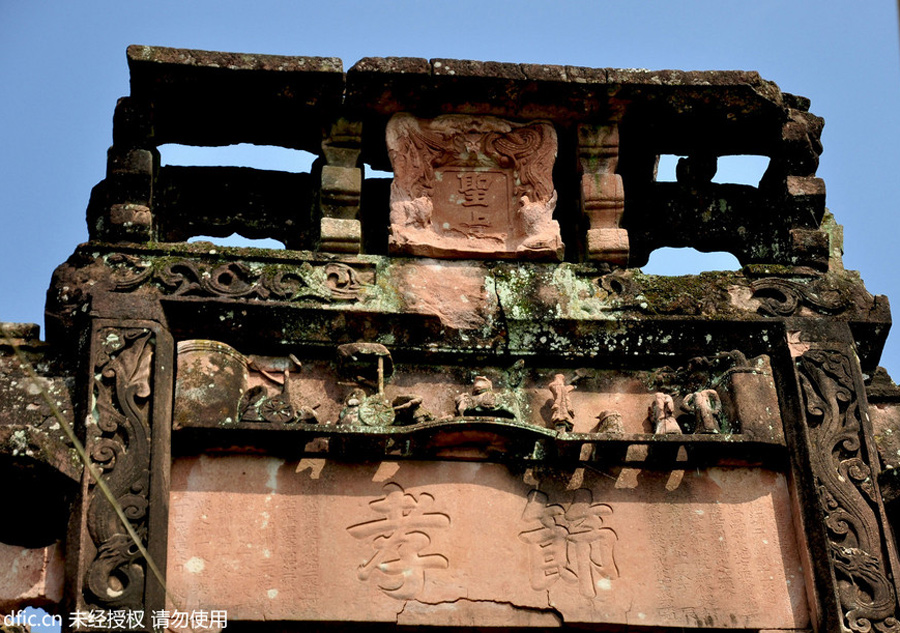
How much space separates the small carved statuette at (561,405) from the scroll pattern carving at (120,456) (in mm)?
2193

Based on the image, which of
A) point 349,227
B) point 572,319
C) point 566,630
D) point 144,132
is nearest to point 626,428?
point 572,319

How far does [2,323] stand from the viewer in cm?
905

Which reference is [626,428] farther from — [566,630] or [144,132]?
[144,132]

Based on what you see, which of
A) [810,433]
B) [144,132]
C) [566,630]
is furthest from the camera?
[144,132]

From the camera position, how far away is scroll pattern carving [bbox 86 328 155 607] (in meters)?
8.10

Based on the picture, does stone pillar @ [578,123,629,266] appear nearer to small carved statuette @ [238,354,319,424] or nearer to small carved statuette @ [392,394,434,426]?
small carved statuette @ [392,394,434,426]

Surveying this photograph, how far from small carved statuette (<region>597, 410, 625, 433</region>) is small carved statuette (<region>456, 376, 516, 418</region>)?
1.73 ft

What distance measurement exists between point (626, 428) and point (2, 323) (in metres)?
3.48

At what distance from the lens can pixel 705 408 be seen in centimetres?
906

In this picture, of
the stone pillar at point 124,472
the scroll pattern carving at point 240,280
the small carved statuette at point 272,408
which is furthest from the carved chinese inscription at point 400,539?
the scroll pattern carving at point 240,280

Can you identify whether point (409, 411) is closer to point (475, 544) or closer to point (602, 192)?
point (475, 544)

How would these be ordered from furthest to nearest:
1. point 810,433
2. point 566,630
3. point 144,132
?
point 144,132 < point 810,433 < point 566,630

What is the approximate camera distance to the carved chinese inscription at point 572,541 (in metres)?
8.57

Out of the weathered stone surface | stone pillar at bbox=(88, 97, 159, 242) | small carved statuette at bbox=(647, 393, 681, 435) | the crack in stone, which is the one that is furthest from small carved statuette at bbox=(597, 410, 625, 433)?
the weathered stone surface
